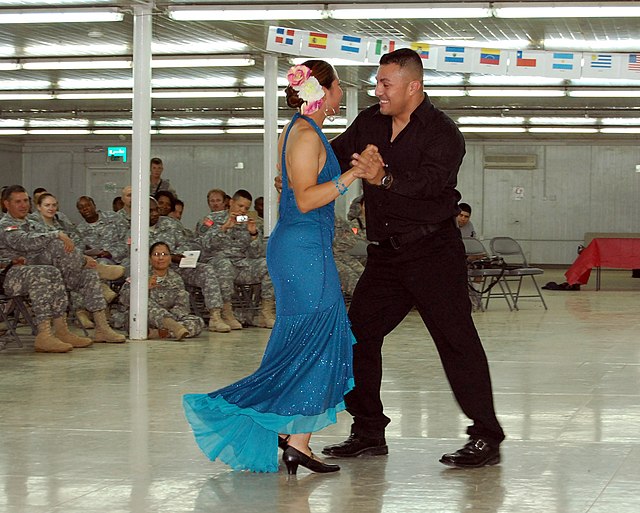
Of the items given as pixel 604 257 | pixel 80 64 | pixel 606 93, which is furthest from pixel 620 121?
pixel 80 64

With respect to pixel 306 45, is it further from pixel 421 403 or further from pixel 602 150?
pixel 602 150

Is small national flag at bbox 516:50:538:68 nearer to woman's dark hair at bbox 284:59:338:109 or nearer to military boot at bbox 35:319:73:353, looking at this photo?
military boot at bbox 35:319:73:353

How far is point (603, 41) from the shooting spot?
13000mm

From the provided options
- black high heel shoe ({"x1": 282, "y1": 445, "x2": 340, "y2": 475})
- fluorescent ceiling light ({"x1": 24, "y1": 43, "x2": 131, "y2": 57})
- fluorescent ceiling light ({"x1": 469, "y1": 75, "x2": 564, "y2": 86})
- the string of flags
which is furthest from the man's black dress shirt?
fluorescent ceiling light ({"x1": 469, "y1": 75, "x2": 564, "y2": 86})

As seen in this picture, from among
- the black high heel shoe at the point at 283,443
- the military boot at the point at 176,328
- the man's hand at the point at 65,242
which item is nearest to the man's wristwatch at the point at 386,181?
the black high heel shoe at the point at 283,443

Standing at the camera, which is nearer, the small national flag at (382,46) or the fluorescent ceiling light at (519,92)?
the small national flag at (382,46)

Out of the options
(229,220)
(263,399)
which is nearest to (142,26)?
(229,220)

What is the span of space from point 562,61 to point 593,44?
8.27 feet

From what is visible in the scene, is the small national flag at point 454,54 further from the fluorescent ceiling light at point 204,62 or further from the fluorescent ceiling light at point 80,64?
the fluorescent ceiling light at point 80,64

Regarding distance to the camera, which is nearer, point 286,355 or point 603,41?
point 286,355

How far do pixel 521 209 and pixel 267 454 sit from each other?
77.7 ft

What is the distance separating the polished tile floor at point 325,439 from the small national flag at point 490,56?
2920 mm

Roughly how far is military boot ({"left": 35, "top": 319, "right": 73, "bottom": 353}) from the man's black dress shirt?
16.9ft

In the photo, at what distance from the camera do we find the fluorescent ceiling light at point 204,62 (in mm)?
14469
